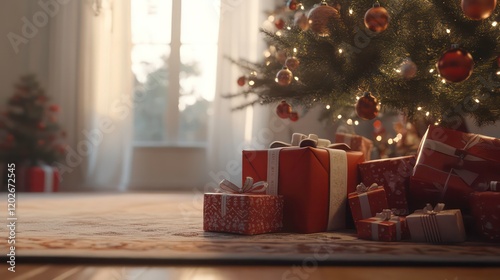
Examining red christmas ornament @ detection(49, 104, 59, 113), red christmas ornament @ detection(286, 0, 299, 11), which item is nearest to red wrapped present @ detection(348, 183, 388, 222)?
red christmas ornament @ detection(286, 0, 299, 11)

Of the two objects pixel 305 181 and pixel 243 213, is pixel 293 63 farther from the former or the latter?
pixel 243 213

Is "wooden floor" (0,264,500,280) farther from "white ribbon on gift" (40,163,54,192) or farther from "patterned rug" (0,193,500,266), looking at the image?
"white ribbon on gift" (40,163,54,192)

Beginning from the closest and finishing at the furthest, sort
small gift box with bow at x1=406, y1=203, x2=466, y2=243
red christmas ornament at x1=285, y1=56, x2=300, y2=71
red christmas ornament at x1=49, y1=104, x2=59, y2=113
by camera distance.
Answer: small gift box with bow at x1=406, y1=203, x2=466, y2=243 → red christmas ornament at x1=285, y1=56, x2=300, y2=71 → red christmas ornament at x1=49, y1=104, x2=59, y2=113

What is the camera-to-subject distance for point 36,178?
4.20 meters

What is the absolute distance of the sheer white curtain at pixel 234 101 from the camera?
4457mm

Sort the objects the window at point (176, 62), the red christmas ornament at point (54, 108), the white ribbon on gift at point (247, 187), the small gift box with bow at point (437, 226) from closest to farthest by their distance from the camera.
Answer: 1. the small gift box with bow at point (437, 226)
2. the white ribbon on gift at point (247, 187)
3. the red christmas ornament at point (54, 108)
4. the window at point (176, 62)

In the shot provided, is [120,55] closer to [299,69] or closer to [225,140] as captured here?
[225,140]

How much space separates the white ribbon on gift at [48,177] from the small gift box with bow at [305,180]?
286 cm

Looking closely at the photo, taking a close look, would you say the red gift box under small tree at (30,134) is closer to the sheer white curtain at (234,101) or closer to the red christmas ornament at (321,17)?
the sheer white curtain at (234,101)

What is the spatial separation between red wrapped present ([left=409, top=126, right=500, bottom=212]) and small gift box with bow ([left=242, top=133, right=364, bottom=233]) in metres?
0.23

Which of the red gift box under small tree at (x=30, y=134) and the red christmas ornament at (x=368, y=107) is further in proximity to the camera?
the red gift box under small tree at (x=30, y=134)

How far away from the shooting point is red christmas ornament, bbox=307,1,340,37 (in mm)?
1678

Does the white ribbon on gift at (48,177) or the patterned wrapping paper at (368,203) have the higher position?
the patterned wrapping paper at (368,203)

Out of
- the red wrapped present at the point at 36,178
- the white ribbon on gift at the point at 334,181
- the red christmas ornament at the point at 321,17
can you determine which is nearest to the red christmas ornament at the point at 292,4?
the red christmas ornament at the point at 321,17
